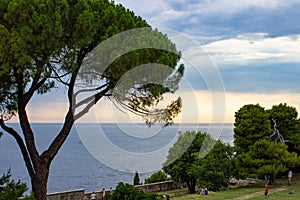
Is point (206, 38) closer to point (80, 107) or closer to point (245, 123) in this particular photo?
point (245, 123)

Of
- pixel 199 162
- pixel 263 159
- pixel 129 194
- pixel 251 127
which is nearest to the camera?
pixel 129 194

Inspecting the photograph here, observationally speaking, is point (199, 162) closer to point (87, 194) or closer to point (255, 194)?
point (255, 194)

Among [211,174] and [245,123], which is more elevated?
[245,123]

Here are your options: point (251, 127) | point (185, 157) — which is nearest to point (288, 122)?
point (251, 127)

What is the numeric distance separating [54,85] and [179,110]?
A: 3.62 metres

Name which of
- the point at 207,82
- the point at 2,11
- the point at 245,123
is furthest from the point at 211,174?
the point at 2,11

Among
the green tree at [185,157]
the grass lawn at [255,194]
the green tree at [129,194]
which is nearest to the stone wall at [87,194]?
the green tree at [185,157]

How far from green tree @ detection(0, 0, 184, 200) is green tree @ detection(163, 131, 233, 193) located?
8018mm

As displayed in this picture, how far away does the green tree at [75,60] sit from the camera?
8.50 metres

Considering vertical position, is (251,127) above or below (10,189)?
above

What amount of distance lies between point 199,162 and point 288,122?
17.8ft

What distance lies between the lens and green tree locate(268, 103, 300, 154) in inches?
777

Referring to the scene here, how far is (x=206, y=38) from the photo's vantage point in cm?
1584

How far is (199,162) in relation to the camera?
18.5 m
